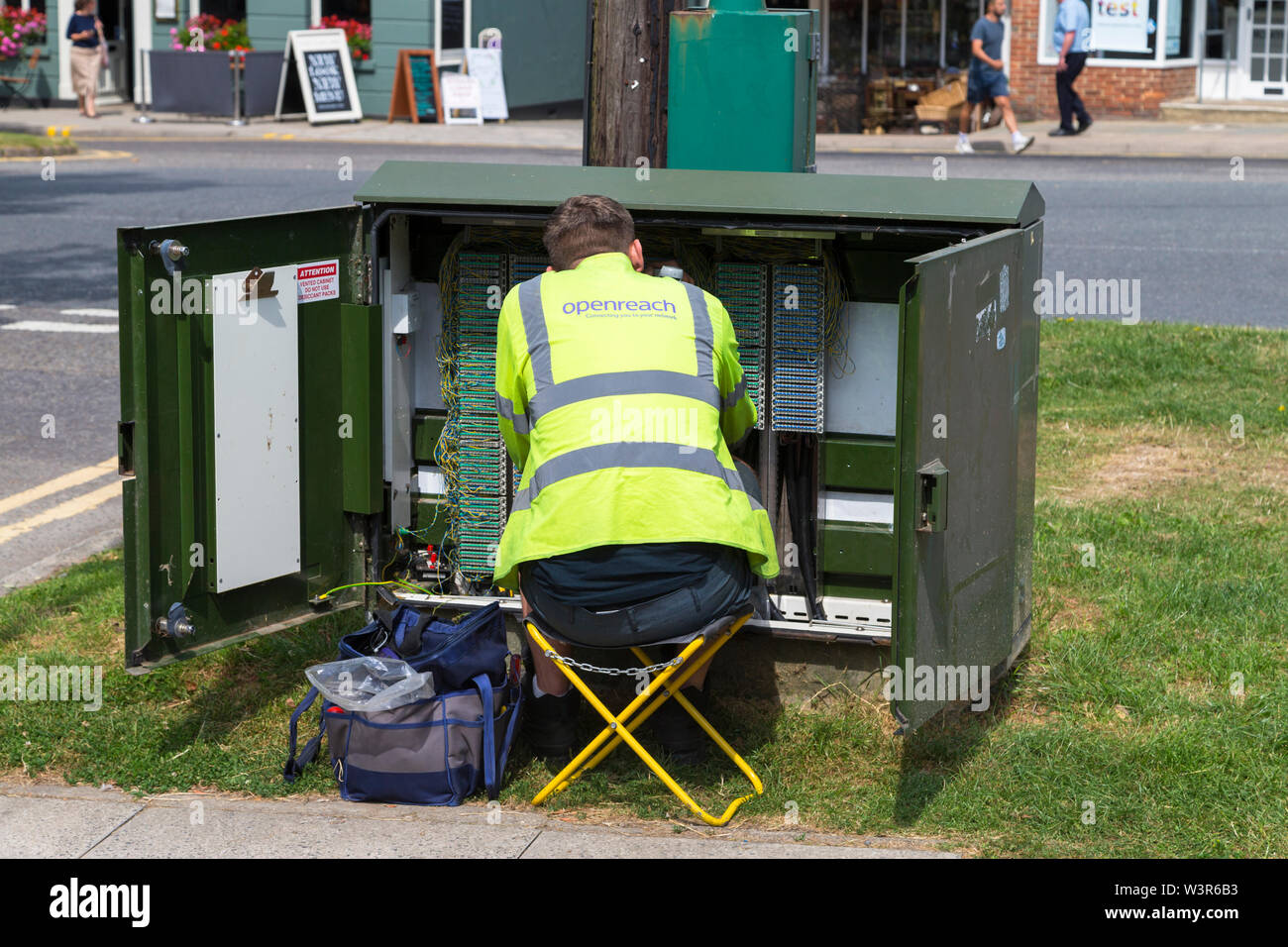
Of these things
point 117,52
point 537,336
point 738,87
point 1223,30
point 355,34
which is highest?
point 1223,30

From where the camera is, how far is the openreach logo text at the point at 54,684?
16.9 feet

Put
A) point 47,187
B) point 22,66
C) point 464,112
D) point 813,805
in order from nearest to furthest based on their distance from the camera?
point 813,805, point 47,187, point 464,112, point 22,66

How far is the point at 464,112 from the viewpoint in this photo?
24531mm

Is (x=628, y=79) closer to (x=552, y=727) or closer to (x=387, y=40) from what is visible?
(x=552, y=727)

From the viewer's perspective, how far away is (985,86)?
869 inches

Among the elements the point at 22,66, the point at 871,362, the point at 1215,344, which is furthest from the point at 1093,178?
the point at 22,66

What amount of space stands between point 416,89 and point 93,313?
14.4 m

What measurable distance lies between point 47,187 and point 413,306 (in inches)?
519

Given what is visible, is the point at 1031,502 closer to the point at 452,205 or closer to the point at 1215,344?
the point at 452,205

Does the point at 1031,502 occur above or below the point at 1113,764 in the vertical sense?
above

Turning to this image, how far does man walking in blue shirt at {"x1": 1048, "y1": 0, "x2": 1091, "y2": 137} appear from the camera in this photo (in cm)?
2233

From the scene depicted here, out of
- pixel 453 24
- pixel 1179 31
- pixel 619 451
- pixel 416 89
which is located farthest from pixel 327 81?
pixel 619 451

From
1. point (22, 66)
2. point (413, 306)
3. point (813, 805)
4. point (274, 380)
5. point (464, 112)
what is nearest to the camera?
point (813, 805)

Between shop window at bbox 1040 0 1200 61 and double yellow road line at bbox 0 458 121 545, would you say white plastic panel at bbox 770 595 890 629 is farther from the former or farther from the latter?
shop window at bbox 1040 0 1200 61
